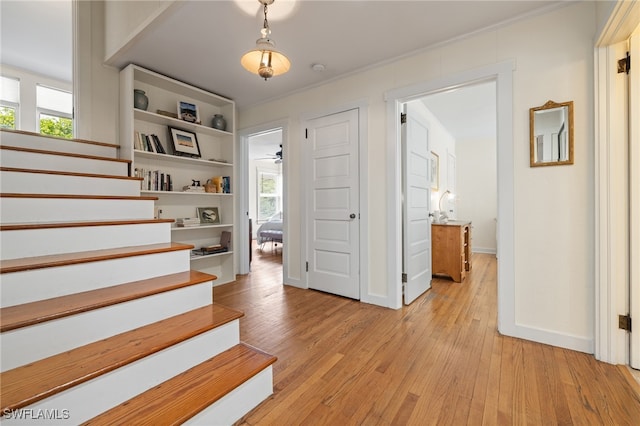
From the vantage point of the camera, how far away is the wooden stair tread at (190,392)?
42.2 inches

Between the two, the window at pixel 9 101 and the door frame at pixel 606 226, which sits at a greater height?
the window at pixel 9 101

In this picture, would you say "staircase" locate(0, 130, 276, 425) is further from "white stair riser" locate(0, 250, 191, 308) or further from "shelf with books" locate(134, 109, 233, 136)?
"shelf with books" locate(134, 109, 233, 136)

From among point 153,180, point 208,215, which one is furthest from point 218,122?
point 208,215

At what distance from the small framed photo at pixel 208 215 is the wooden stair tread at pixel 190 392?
7.85 feet

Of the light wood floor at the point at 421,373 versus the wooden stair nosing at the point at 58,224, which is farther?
the wooden stair nosing at the point at 58,224

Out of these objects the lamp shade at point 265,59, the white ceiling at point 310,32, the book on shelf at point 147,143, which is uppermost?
the white ceiling at point 310,32

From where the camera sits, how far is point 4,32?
348cm

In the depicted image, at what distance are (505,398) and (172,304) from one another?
1935 millimetres

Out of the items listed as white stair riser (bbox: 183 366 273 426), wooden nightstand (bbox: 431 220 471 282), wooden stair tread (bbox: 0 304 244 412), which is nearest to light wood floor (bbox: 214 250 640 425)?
white stair riser (bbox: 183 366 273 426)

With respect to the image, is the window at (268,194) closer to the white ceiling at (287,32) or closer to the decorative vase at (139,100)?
the white ceiling at (287,32)

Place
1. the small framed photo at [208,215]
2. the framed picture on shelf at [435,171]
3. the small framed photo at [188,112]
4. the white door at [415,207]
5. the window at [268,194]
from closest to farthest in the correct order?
the white door at [415,207]
the small framed photo at [188,112]
the small framed photo at [208,215]
the framed picture on shelf at [435,171]
the window at [268,194]

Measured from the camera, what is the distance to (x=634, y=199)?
165 centimetres

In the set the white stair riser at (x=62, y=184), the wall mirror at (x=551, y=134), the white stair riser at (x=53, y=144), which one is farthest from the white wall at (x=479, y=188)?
the white stair riser at (x=53, y=144)

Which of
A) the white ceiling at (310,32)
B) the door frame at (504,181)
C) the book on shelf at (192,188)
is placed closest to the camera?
the white ceiling at (310,32)
